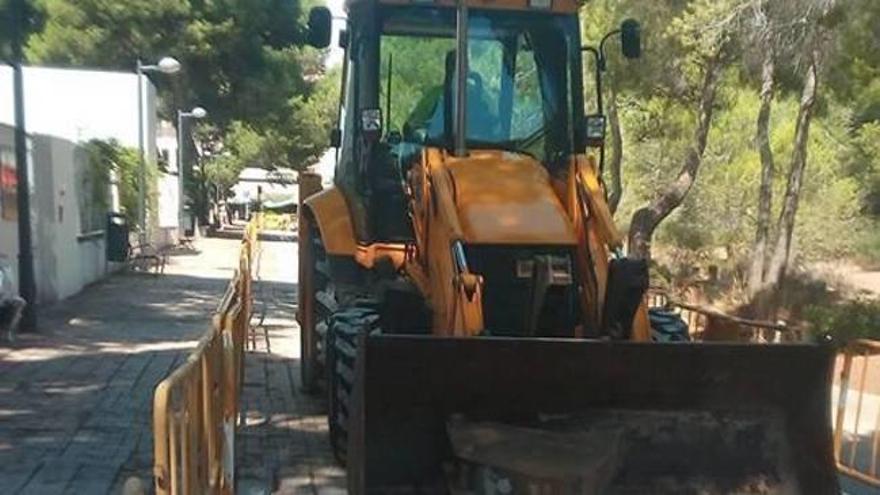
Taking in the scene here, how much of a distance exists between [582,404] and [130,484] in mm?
2924

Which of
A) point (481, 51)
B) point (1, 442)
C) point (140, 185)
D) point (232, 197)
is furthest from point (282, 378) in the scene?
point (232, 197)

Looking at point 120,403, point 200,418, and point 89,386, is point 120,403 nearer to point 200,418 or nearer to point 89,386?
point 89,386

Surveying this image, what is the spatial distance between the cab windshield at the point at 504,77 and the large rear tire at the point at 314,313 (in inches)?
83.2

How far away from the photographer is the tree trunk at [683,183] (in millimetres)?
21781

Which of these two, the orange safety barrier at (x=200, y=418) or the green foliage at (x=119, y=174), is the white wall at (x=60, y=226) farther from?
the orange safety barrier at (x=200, y=418)

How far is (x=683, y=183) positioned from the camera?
23.0 meters

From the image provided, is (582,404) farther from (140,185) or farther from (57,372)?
(140,185)

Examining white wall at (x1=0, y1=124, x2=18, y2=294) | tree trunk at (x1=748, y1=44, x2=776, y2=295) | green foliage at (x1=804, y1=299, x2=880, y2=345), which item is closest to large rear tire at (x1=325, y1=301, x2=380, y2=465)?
white wall at (x1=0, y1=124, x2=18, y2=294)

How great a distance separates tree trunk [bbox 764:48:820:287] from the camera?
2020cm

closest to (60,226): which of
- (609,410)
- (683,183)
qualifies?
(683,183)

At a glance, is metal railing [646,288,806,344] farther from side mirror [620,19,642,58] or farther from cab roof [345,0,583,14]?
cab roof [345,0,583,14]

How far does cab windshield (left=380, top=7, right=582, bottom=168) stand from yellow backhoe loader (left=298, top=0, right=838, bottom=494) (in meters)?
0.01

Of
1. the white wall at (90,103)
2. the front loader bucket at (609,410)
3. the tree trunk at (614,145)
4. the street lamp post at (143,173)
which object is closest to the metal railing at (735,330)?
the front loader bucket at (609,410)

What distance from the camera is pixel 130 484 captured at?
3402 millimetres
